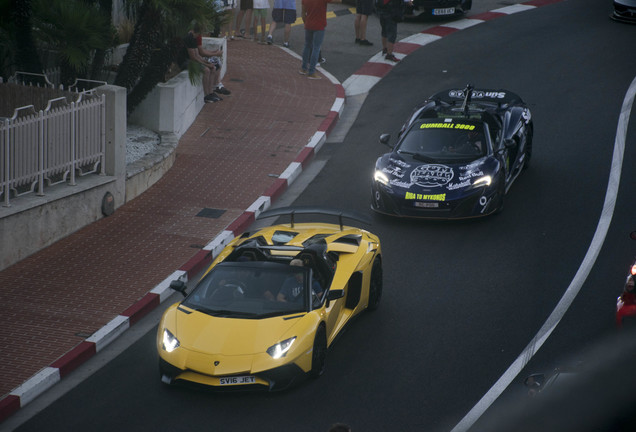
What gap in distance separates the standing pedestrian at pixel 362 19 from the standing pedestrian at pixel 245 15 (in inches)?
113

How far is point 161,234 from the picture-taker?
13695 millimetres

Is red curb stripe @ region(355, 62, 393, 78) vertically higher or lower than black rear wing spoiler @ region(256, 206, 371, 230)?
higher

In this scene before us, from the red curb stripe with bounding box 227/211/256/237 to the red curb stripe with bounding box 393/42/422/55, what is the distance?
1117cm

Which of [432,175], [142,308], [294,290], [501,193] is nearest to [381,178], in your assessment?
[432,175]

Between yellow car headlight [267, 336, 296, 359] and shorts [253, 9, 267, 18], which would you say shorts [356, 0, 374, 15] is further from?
yellow car headlight [267, 336, 296, 359]

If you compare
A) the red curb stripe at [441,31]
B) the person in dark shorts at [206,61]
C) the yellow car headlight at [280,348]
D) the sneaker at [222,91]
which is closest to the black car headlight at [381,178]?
the yellow car headlight at [280,348]

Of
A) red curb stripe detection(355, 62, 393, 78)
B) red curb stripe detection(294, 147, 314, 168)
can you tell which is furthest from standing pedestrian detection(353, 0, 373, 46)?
red curb stripe detection(294, 147, 314, 168)

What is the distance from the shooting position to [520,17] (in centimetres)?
2720

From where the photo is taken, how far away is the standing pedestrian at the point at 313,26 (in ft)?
70.0

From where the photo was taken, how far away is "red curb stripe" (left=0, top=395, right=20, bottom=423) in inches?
353

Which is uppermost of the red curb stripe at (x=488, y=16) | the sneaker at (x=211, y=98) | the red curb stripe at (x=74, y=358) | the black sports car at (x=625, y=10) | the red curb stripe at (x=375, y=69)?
the black sports car at (x=625, y=10)

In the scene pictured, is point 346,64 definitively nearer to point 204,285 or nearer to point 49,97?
point 49,97

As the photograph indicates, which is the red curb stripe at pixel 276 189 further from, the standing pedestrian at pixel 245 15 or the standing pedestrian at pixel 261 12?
the standing pedestrian at pixel 245 15

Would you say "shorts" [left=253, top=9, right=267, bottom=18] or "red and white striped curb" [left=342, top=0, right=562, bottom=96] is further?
"shorts" [left=253, top=9, right=267, bottom=18]
